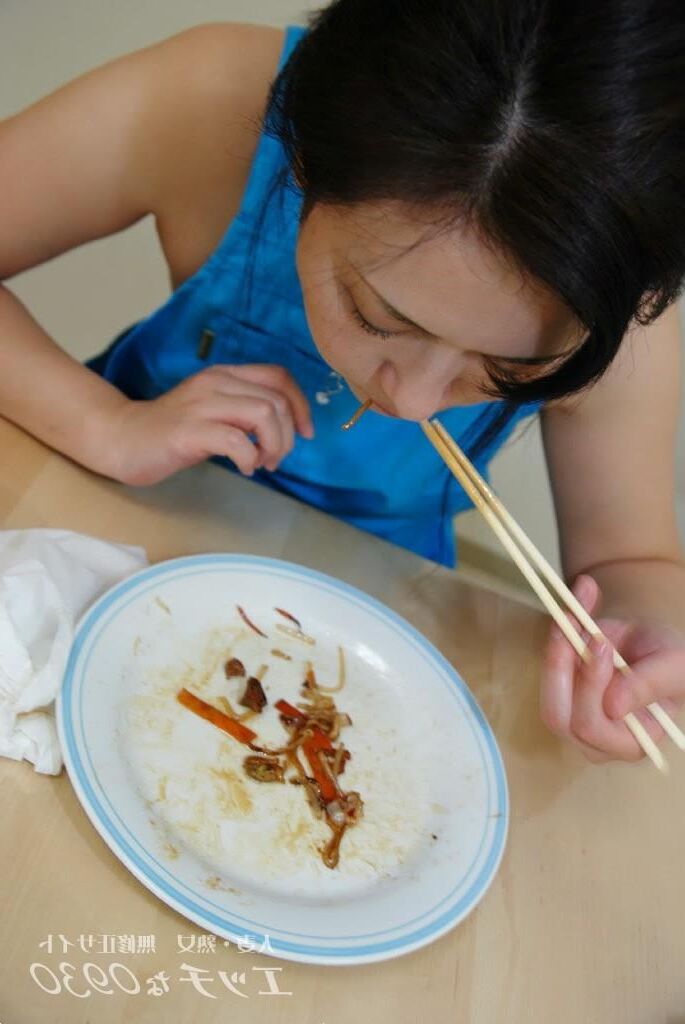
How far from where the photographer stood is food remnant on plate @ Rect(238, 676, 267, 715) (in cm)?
73

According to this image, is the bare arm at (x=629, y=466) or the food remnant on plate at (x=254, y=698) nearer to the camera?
the food remnant on plate at (x=254, y=698)

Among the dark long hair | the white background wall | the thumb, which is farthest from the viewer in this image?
the white background wall

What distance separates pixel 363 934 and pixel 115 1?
2.18m

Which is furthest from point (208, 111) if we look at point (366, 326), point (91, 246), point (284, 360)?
point (91, 246)

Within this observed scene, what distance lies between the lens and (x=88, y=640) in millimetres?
696

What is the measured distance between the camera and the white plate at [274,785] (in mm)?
595

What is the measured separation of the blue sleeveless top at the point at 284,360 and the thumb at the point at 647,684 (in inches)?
12.8

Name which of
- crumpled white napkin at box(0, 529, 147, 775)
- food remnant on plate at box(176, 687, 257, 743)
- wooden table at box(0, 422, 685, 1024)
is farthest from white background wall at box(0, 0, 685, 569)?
food remnant on plate at box(176, 687, 257, 743)

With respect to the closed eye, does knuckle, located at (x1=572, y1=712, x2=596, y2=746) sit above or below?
below

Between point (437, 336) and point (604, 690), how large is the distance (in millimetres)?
314

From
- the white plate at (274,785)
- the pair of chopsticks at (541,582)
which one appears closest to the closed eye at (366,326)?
the pair of chopsticks at (541,582)

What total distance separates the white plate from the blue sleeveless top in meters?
0.27

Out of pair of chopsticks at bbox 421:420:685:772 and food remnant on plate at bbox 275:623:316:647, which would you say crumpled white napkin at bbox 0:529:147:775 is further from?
pair of chopsticks at bbox 421:420:685:772

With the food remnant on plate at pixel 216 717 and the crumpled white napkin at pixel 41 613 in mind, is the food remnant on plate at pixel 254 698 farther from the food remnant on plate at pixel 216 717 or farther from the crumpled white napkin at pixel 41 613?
the crumpled white napkin at pixel 41 613
